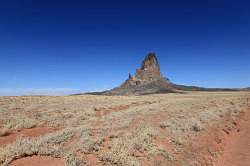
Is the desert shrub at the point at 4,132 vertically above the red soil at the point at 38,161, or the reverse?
the desert shrub at the point at 4,132

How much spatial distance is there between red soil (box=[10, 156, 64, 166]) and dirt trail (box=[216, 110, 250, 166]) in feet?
23.4

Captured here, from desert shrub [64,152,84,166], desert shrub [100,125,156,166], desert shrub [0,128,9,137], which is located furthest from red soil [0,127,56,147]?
A: desert shrub [100,125,156,166]

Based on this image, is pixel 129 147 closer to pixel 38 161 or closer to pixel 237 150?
pixel 38 161

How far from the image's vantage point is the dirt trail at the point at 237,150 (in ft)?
33.2

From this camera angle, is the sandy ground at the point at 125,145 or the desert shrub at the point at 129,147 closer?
the desert shrub at the point at 129,147

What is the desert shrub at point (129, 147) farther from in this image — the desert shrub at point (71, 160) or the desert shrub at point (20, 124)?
the desert shrub at point (20, 124)

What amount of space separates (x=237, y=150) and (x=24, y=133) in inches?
484

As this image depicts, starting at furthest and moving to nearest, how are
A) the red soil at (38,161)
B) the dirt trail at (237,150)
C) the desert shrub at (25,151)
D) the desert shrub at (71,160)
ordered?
the dirt trail at (237,150) < the desert shrub at (25,151) < the red soil at (38,161) < the desert shrub at (71,160)

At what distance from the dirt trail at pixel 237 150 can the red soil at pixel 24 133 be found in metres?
10.1

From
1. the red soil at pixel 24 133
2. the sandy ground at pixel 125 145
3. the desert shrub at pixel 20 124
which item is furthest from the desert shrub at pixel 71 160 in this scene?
the desert shrub at pixel 20 124

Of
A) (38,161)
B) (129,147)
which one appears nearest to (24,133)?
(38,161)

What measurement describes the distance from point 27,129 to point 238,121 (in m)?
17.4

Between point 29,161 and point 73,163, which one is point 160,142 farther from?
point 29,161

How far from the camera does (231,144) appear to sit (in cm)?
1310
